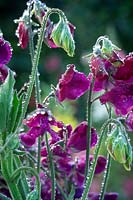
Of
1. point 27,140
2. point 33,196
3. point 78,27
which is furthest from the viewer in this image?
point 78,27

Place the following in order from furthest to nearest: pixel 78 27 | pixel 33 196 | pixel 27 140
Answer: pixel 78 27 < pixel 27 140 < pixel 33 196

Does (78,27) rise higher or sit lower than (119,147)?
higher

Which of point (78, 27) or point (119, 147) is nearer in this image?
point (119, 147)

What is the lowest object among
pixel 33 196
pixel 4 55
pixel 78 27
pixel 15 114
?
pixel 33 196

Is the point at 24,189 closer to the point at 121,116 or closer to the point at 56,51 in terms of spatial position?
the point at 121,116

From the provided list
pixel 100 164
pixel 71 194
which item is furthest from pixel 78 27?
pixel 71 194

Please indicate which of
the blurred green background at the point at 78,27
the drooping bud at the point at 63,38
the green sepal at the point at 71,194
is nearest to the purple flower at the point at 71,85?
the drooping bud at the point at 63,38

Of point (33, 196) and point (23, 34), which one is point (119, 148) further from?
point (23, 34)

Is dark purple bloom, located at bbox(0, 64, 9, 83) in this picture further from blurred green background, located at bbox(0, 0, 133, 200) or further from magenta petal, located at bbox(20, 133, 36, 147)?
blurred green background, located at bbox(0, 0, 133, 200)

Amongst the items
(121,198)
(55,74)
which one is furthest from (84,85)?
(55,74)
